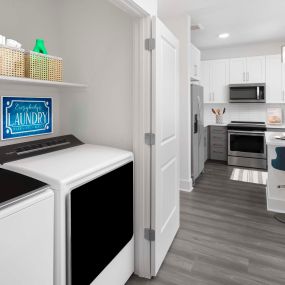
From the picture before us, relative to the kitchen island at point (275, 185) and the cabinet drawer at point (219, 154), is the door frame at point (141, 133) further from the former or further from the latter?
the cabinet drawer at point (219, 154)

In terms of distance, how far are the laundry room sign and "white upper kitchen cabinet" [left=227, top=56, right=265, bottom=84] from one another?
4.52 meters

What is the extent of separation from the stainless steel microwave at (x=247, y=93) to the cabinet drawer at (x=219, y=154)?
3.51ft

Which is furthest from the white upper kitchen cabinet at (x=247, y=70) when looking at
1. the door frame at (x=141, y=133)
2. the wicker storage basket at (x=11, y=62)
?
the wicker storage basket at (x=11, y=62)

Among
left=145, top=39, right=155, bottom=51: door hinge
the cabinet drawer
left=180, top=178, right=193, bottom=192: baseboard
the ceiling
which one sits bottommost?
left=180, top=178, right=193, bottom=192: baseboard

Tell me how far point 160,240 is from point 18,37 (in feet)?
6.06

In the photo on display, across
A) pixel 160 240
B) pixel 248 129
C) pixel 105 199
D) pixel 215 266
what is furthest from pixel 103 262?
pixel 248 129

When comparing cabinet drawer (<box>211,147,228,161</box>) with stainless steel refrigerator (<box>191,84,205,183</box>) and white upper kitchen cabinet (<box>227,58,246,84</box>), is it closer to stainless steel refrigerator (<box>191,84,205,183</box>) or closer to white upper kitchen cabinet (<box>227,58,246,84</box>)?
stainless steel refrigerator (<box>191,84,205,183</box>)

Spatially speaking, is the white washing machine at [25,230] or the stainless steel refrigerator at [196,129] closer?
the white washing machine at [25,230]

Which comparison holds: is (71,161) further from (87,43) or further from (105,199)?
(87,43)

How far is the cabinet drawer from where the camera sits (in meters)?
5.61

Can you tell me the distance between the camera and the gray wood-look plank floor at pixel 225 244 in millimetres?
1972

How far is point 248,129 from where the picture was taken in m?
5.16

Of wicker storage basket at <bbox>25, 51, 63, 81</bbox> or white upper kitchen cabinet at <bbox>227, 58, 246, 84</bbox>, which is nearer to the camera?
wicker storage basket at <bbox>25, 51, 63, 81</bbox>

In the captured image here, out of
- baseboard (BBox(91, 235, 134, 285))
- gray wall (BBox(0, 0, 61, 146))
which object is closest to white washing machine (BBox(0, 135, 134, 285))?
baseboard (BBox(91, 235, 134, 285))
